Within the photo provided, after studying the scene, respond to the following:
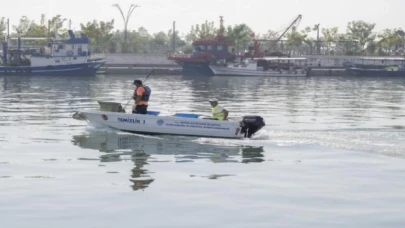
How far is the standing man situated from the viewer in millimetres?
27766

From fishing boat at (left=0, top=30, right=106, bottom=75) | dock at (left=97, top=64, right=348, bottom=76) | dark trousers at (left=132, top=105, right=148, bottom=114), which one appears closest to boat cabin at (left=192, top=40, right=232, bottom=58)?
dock at (left=97, top=64, right=348, bottom=76)

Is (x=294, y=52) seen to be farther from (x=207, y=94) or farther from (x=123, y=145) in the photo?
(x=123, y=145)

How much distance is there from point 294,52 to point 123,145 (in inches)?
4530

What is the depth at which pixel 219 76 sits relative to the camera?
99.8 metres

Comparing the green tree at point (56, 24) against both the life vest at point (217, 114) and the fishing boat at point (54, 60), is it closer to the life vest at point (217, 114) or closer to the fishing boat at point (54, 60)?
the fishing boat at point (54, 60)

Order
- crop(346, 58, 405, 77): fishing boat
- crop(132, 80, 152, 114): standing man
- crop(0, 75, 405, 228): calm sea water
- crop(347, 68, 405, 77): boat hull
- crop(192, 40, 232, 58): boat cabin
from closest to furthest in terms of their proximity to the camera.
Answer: crop(0, 75, 405, 228): calm sea water < crop(132, 80, 152, 114): standing man < crop(347, 68, 405, 77): boat hull < crop(346, 58, 405, 77): fishing boat < crop(192, 40, 232, 58): boat cabin

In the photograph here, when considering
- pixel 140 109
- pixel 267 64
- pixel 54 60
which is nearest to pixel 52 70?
pixel 54 60

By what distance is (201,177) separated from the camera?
20.6 metres

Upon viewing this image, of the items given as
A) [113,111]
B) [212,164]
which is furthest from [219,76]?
[212,164]

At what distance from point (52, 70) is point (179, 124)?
62428mm

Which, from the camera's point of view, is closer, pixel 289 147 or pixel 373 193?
pixel 373 193

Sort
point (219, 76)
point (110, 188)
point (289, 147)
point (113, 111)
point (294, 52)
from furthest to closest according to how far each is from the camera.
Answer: point (294, 52) < point (219, 76) < point (113, 111) < point (289, 147) < point (110, 188)

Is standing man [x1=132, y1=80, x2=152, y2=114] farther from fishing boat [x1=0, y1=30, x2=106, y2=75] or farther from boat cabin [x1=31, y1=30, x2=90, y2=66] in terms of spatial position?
boat cabin [x1=31, y1=30, x2=90, y2=66]

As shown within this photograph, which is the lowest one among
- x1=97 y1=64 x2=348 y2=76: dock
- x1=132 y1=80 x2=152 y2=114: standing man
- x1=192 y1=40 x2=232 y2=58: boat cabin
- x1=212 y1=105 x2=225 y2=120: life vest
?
x1=97 y1=64 x2=348 y2=76: dock
